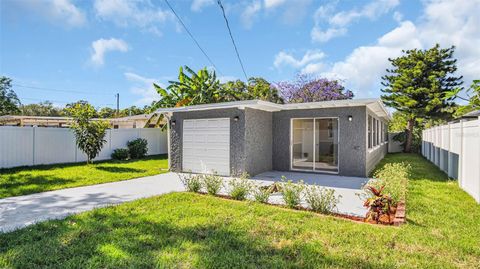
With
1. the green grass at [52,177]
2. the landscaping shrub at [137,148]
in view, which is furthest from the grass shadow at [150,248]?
the landscaping shrub at [137,148]

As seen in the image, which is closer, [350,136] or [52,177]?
[52,177]

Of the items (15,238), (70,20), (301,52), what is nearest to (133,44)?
(70,20)

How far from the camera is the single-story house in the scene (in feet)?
33.6

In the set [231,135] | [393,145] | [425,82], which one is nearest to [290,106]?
[231,135]

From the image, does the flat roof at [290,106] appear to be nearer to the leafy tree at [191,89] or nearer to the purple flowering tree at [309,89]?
the leafy tree at [191,89]

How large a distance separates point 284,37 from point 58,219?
13.9 meters

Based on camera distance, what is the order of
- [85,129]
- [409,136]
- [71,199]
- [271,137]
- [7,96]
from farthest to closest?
[7,96] < [409,136] < [85,129] < [271,137] < [71,199]

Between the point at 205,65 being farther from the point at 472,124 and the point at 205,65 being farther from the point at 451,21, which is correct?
the point at 472,124

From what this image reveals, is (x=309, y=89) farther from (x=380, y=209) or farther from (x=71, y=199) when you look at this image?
(x=71, y=199)

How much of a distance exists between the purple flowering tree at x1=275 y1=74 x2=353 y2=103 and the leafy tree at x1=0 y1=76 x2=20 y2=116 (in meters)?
26.9

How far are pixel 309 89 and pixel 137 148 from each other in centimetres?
1836

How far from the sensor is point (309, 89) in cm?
2744

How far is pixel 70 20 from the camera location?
11.0 m

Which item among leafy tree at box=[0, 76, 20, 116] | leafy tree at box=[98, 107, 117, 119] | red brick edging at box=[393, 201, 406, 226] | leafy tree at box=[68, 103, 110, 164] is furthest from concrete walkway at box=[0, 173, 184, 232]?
leafy tree at box=[98, 107, 117, 119]
